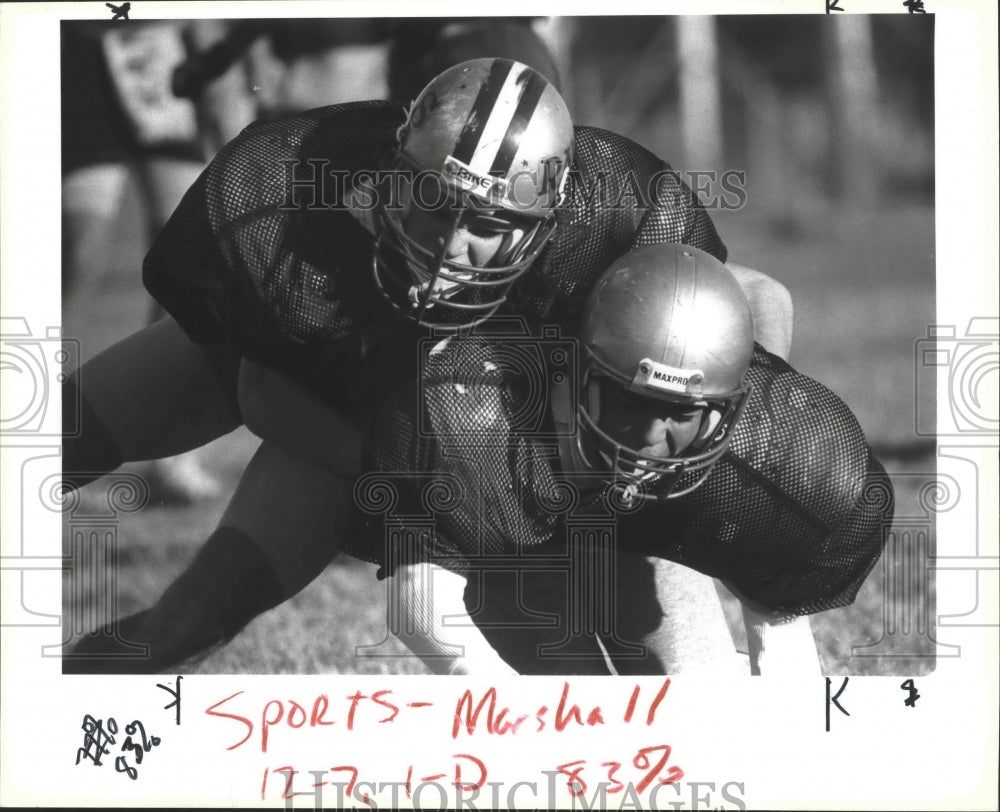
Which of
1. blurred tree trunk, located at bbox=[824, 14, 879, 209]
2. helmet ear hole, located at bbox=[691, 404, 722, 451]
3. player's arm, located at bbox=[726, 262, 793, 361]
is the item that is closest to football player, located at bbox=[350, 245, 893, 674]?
helmet ear hole, located at bbox=[691, 404, 722, 451]

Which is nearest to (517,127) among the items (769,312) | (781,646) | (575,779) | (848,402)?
(769,312)

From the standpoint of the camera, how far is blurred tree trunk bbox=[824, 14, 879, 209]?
2.86m

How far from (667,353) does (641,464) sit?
193mm

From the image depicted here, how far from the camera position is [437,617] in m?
2.39

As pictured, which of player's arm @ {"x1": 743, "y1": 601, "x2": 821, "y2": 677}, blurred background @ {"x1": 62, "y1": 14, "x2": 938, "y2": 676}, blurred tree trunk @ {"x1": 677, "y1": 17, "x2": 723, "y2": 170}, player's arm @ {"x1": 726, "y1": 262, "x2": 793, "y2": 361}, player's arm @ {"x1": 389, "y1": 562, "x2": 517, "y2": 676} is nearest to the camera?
player's arm @ {"x1": 389, "y1": 562, "x2": 517, "y2": 676}

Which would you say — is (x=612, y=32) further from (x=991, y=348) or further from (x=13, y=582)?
(x=13, y=582)

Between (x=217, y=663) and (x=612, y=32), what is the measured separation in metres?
1.57

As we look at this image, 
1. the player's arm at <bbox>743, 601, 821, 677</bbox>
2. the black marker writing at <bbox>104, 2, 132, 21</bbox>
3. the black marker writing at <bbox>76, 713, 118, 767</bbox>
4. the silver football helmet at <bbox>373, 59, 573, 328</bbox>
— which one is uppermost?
the black marker writing at <bbox>104, 2, 132, 21</bbox>

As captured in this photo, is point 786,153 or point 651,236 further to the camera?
point 786,153

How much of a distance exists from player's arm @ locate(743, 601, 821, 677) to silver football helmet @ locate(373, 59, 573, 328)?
0.79m

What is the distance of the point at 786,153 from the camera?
3240mm

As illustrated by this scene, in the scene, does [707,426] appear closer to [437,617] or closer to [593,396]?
[593,396]

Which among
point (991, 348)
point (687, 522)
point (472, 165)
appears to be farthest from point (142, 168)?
point (991, 348)

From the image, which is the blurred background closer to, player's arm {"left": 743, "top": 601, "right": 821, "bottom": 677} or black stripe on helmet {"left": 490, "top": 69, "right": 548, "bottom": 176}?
player's arm {"left": 743, "top": 601, "right": 821, "bottom": 677}
